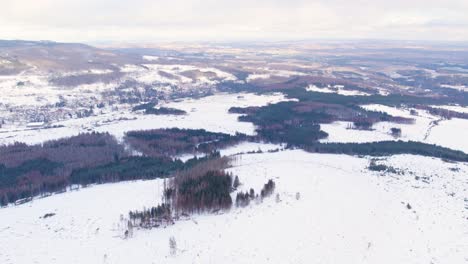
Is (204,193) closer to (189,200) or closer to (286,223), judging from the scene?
(189,200)

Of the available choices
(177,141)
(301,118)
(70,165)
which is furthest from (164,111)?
(70,165)

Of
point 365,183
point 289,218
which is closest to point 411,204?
point 365,183

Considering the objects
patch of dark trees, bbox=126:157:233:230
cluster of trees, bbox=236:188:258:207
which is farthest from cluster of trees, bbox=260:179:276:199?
patch of dark trees, bbox=126:157:233:230

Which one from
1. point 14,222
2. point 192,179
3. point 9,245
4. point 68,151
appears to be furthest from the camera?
point 68,151

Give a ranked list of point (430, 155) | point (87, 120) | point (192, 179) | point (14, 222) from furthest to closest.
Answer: point (87, 120), point (430, 155), point (192, 179), point (14, 222)

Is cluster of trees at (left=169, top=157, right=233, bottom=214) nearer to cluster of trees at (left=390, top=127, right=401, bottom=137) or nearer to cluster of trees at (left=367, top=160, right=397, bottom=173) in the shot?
cluster of trees at (left=367, top=160, right=397, bottom=173)

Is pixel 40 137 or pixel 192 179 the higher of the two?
pixel 192 179

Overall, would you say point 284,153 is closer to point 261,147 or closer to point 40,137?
point 261,147

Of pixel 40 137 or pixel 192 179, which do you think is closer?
pixel 192 179
